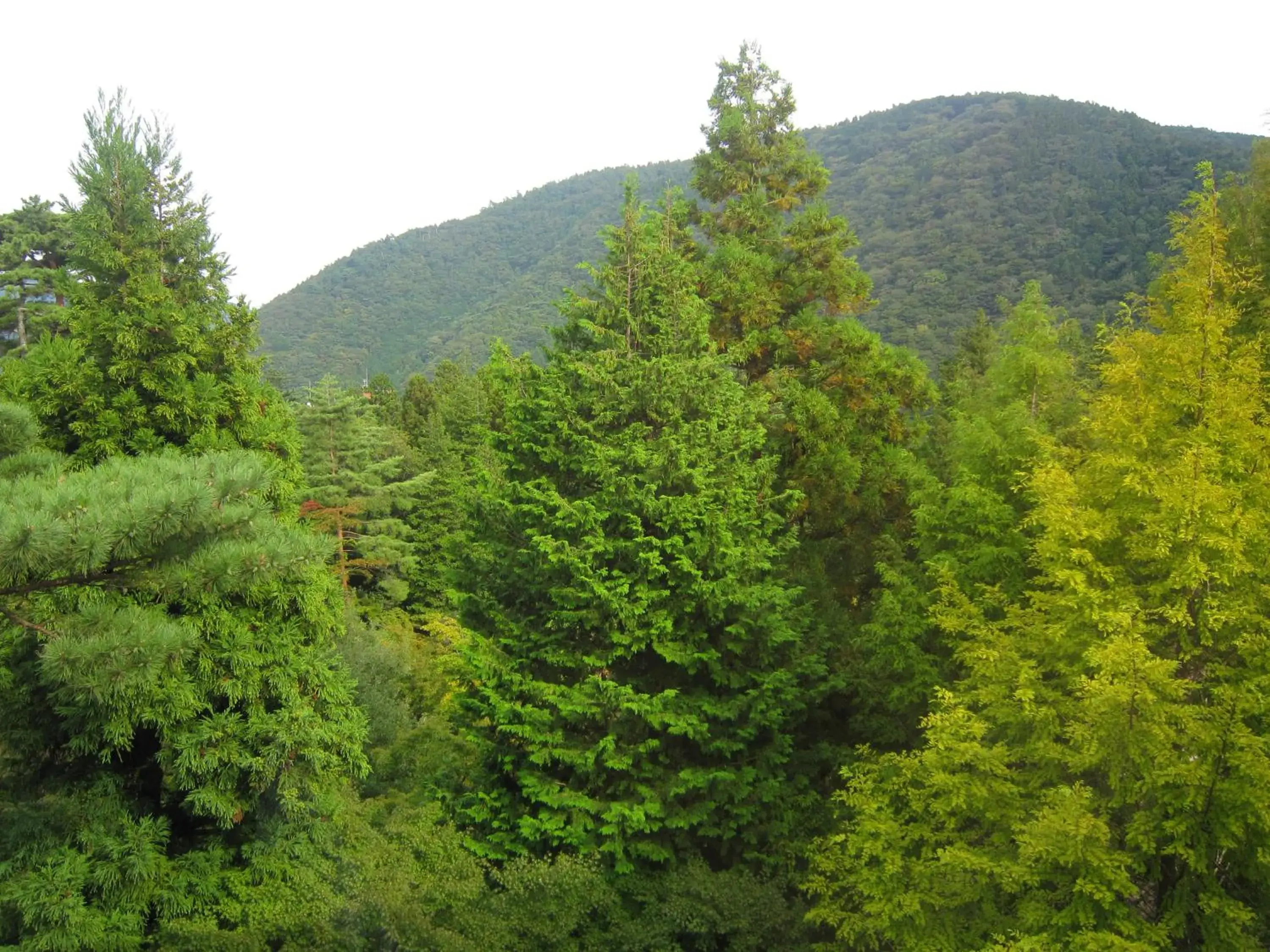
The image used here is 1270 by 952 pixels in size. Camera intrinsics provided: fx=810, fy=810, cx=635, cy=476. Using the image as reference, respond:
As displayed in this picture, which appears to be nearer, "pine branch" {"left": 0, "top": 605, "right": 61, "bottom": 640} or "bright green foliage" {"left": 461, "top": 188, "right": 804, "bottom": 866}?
"pine branch" {"left": 0, "top": 605, "right": 61, "bottom": 640}

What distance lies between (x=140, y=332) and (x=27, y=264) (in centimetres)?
1721

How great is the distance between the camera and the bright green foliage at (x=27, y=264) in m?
22.5

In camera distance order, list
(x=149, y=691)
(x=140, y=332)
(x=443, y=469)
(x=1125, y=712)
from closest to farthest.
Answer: (x=1125, y=712) → (x=149, y=691) → (x=140, y=332) → (x=443, y=469)

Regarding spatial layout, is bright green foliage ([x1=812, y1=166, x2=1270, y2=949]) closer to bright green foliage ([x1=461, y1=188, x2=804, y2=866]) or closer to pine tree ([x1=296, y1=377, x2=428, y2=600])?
bright green foliage ([x1=461, y1=188, x2=804, y2=866])

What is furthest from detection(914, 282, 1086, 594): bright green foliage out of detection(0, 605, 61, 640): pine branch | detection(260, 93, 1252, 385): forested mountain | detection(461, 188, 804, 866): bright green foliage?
detection(260, 93, 1252, 385): forested mountain

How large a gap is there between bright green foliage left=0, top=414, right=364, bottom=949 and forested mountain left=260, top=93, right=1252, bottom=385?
33955mm

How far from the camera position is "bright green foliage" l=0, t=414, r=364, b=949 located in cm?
570

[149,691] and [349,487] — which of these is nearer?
[149,691]

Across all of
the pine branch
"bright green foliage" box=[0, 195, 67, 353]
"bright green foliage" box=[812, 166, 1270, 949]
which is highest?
"bright green foliage" box=[0, 195, 67, 353]

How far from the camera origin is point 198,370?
10.9 meters

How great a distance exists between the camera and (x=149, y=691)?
7574mm

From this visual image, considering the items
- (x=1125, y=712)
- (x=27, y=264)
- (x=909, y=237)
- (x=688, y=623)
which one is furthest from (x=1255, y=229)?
(x=909, y=237)

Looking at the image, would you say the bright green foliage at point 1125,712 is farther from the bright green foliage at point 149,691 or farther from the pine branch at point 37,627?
the pine branch at point 37,627

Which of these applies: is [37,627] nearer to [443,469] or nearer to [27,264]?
[27,264]
